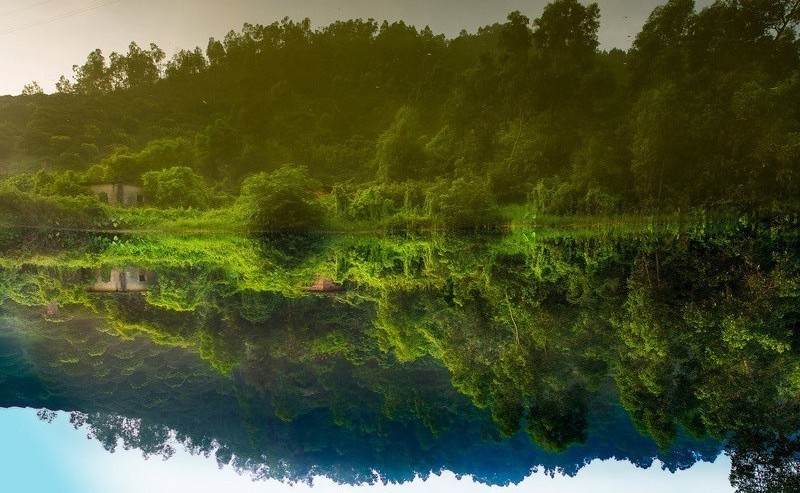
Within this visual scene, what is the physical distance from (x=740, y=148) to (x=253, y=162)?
27.3m

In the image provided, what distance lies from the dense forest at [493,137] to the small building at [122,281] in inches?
286

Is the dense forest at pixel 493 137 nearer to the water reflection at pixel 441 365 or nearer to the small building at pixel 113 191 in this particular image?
the small building at pixel 113 191

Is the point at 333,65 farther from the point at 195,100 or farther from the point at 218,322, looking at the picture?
the point at 218,322

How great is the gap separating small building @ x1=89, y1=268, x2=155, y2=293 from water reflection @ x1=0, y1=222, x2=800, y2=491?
0.25 meters

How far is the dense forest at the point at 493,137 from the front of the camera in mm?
18406

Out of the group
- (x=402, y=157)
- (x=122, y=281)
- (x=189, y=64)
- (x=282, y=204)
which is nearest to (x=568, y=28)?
(x=402, y=157)

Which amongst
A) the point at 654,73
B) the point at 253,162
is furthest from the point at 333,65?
the point at 654,73

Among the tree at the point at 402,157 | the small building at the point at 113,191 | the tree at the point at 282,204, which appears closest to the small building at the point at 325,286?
the tree at the point at 282,204

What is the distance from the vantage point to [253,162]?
119 feet

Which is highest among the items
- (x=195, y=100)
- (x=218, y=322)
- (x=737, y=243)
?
(x=195, y=100)

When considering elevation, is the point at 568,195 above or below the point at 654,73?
below

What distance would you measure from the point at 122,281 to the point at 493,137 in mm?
18050

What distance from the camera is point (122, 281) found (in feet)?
38.7

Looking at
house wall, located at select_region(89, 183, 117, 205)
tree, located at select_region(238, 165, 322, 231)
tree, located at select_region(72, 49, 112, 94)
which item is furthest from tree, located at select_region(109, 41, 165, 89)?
tree, located at select_region(238, 165, 322, 231)
